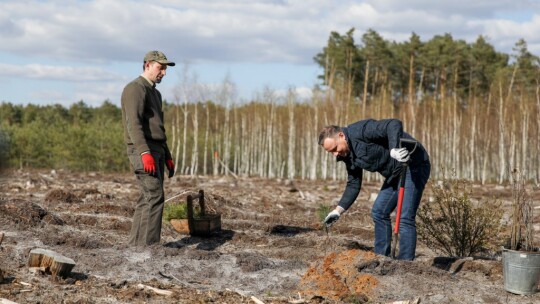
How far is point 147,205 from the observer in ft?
23.1

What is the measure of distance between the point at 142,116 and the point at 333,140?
2005 mm

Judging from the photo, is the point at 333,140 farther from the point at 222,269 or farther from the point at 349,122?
the point at 349,122

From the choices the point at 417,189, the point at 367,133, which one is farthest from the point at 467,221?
the point at 367,133

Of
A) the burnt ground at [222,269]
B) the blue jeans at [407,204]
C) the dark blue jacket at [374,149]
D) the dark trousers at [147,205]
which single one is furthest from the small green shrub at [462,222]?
the dark trousers at [147,205]

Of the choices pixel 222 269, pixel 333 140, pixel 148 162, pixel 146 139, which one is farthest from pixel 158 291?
pixel 146 139

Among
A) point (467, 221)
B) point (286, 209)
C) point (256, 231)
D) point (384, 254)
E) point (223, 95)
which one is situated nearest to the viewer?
point (384, 254)

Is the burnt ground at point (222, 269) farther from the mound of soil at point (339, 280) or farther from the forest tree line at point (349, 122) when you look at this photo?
the forest tree line at point (349, 122)

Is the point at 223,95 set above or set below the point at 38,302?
above

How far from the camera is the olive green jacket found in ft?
22.6

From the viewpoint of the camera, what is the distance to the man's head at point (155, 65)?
6984mm

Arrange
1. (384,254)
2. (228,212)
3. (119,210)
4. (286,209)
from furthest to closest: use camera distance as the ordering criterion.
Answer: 1. (286,209)
2. (228,212)
3. (119,210)
4. (384,254)

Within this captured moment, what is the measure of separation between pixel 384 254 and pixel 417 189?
79 centimetres

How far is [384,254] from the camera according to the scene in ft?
22.5

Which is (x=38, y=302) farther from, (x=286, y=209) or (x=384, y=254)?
(x=286, y=209)
